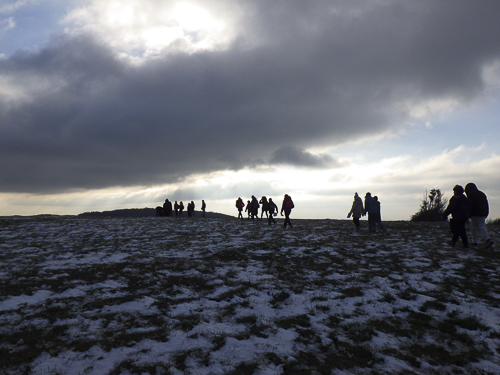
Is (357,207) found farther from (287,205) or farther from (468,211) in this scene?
(468,211)

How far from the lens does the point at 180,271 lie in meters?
9.52

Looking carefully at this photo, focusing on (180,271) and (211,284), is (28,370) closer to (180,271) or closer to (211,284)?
(211,284)

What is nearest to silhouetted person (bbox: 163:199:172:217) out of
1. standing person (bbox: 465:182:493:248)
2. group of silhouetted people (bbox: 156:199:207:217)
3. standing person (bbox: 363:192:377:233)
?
group of silhouetted people (bbox: 156:199:207:217)

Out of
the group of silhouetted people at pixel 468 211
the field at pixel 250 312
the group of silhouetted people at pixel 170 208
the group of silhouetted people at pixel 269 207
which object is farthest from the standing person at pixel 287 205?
the group of silhouetted people at pixel 170 208

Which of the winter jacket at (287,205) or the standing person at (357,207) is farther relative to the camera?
the winter jacket at (287,205)

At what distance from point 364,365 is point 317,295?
2938 mm

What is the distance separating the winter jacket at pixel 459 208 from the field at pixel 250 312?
1.40 meters

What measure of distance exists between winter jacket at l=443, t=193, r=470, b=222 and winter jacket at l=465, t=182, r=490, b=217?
0.24m

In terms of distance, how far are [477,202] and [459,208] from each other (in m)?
0.80

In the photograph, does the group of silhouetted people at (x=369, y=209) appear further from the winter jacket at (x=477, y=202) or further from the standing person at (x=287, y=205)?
the winter jacket at (x=477, y=202)

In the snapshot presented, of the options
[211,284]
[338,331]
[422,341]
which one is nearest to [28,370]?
[211,284]

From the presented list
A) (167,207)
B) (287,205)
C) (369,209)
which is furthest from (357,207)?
(167,207)

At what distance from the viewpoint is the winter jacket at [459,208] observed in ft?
39.9

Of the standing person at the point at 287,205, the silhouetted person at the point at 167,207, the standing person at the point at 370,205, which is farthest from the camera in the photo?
the silhouetted person at the point at 167,207
